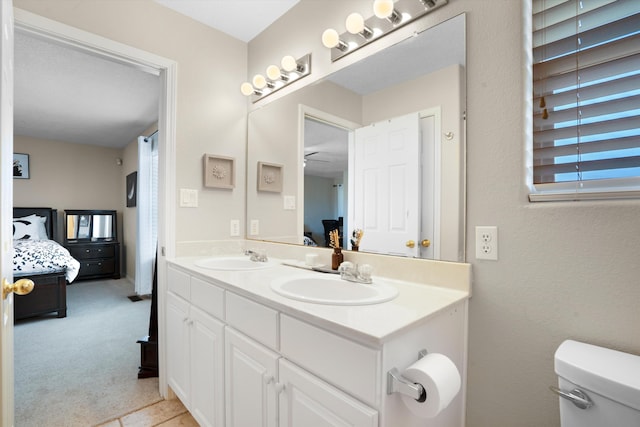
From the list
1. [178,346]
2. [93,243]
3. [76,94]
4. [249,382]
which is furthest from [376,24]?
[93,243]

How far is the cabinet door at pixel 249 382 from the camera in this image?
3.47 ft

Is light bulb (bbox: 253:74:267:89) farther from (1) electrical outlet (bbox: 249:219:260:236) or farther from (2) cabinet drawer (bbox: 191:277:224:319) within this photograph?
(2) cabinet drawer (bbox: 191:277:224:319)

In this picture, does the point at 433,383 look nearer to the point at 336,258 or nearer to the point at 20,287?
the point at 336,258

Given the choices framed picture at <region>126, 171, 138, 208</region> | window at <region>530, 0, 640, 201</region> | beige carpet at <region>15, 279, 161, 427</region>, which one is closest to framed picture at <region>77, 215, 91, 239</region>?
framed picture at <region>126, 171, 138, 208</region>

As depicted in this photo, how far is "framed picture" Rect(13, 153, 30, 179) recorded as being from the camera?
4.92 metres

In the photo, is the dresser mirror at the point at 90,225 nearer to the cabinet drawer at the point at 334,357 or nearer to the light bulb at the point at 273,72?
the light bulb at the point at 273,72

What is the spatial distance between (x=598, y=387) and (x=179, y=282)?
1783 mm

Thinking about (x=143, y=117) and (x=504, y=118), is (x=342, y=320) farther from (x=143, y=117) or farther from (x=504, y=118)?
(x=143, y=117)

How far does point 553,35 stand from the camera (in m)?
0.98

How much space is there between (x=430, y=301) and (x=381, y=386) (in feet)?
1.25

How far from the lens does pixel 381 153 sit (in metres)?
1.47

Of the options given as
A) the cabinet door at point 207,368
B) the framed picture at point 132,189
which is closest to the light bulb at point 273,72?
the cabinet door at point 207,368

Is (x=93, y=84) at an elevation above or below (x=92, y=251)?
above

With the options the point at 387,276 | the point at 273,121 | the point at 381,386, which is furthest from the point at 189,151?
the point at 381,386
